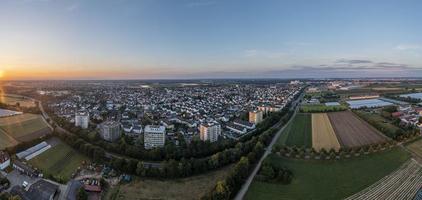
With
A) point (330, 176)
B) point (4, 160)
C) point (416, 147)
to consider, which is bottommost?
point (330, 176)

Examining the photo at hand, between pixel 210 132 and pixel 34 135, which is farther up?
pixel 210 132

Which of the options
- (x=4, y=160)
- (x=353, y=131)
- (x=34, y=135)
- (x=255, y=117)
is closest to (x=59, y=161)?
(x=4, y=160)

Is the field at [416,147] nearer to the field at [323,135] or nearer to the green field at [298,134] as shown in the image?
the field at [323,135]

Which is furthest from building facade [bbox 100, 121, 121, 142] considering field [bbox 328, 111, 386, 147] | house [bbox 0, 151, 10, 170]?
field [bbox 328, 111, 386, 147]

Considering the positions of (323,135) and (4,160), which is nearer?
(4,160)

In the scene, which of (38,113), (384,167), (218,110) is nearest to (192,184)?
(384,167)

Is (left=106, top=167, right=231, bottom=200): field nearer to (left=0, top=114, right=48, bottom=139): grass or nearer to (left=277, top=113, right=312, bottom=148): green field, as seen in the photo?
(left=277, top=113, right=312, bottom=148): green field

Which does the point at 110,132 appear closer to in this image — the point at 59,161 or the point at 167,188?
the point at 59,161
